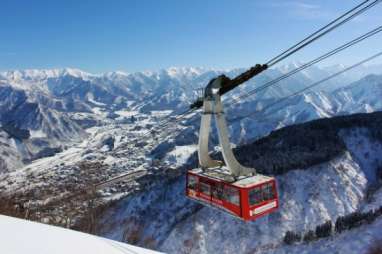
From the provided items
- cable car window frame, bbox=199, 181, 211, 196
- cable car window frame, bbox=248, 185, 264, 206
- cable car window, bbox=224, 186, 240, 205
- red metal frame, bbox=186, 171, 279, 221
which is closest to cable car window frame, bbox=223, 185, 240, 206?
cable car window, bbox=224, 186, 240, 205

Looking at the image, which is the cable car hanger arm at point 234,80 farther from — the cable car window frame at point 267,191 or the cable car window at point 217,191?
the cable car window frame at point 267,191

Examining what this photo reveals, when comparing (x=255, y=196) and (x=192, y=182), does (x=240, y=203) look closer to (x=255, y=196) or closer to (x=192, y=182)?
(x=255, y=196)

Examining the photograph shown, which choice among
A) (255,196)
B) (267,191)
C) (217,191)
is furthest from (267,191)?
(217,191)

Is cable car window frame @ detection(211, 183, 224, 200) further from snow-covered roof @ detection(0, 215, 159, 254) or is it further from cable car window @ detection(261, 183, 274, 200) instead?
snow-covered roof @ detection(0, 215, 159, 254)

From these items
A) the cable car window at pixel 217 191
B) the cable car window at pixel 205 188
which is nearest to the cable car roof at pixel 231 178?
the cable car window at pixel 217 191

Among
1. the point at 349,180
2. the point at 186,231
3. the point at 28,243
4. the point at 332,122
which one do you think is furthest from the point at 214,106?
the point at 332,122

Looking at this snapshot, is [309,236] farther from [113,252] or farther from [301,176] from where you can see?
[113,252]
